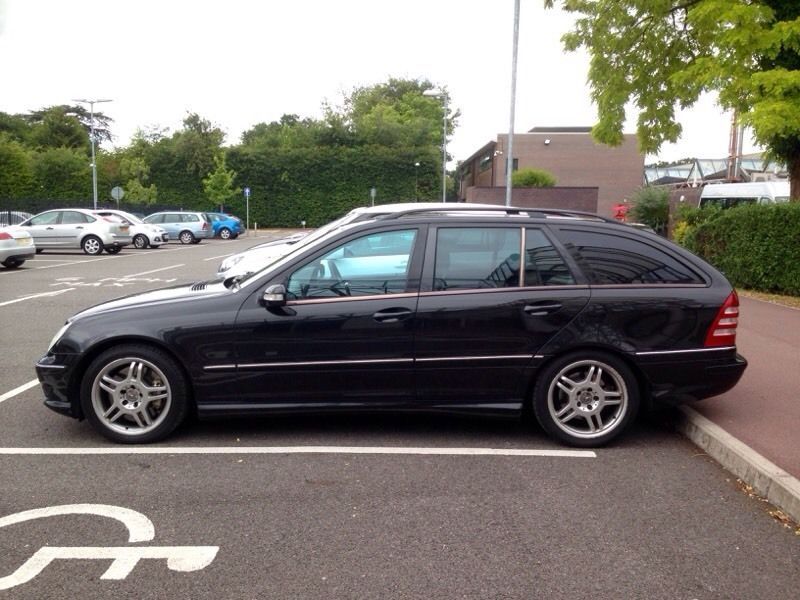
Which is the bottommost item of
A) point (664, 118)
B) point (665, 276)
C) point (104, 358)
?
point (104, 358)

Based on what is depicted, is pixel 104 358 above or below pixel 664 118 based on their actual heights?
below

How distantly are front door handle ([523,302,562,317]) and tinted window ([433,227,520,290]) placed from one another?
20 centimetres

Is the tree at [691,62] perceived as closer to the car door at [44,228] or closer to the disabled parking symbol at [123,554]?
the disabled parking symbol at [123,554]

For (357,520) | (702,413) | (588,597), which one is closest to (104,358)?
(357,520)

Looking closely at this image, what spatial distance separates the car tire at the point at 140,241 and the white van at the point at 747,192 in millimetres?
20569

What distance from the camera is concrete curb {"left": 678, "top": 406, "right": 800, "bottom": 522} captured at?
4051 mm

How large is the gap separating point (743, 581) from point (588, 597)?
0.74 m

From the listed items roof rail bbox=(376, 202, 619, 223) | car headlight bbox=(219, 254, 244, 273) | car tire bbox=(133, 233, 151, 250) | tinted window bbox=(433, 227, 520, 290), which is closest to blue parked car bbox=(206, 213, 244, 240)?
car tire bbox=(133, 233, 151, 250)

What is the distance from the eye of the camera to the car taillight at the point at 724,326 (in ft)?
16.8

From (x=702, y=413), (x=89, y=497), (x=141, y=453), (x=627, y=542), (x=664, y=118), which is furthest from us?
(x=664, y=118)

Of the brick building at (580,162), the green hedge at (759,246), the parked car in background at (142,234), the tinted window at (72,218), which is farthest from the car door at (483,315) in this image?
the brick building at (580,162)

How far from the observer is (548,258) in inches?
203

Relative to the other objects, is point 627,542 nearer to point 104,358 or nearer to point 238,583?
point 238,583

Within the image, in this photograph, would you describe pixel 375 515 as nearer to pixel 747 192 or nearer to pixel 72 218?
pixel 747 192
